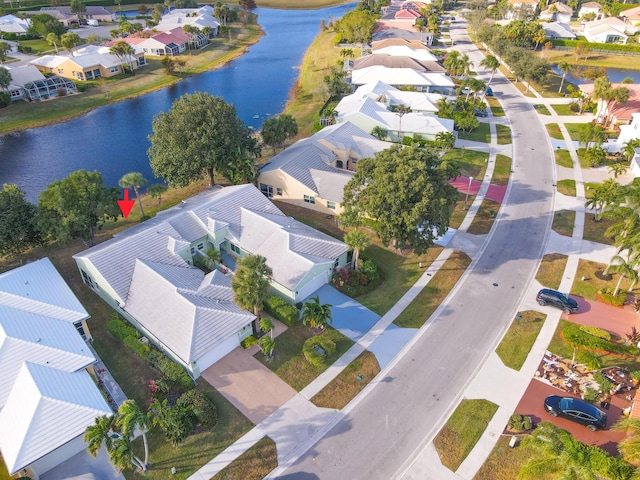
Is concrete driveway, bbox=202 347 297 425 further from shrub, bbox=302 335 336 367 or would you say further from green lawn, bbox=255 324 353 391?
shrub, bbox=302 335 336 367

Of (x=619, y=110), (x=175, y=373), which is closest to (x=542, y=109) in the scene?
(x=619, y=110)

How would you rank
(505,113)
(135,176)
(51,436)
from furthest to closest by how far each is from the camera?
(505,113), (135,176), (51,436)

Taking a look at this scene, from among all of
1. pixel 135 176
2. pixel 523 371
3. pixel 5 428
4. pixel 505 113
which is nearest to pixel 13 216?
pixel 135 176

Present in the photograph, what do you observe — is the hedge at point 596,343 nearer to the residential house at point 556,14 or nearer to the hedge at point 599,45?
the hedge at point 599,45

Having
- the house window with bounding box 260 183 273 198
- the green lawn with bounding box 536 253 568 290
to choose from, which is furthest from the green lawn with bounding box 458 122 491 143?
the house window with bounding box 260 183 273 198

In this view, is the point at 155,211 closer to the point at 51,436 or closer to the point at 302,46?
the point at 51,436

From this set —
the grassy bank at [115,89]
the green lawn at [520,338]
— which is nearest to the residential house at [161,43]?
the grassy bank at [115,89]

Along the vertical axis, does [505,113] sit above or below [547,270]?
above
